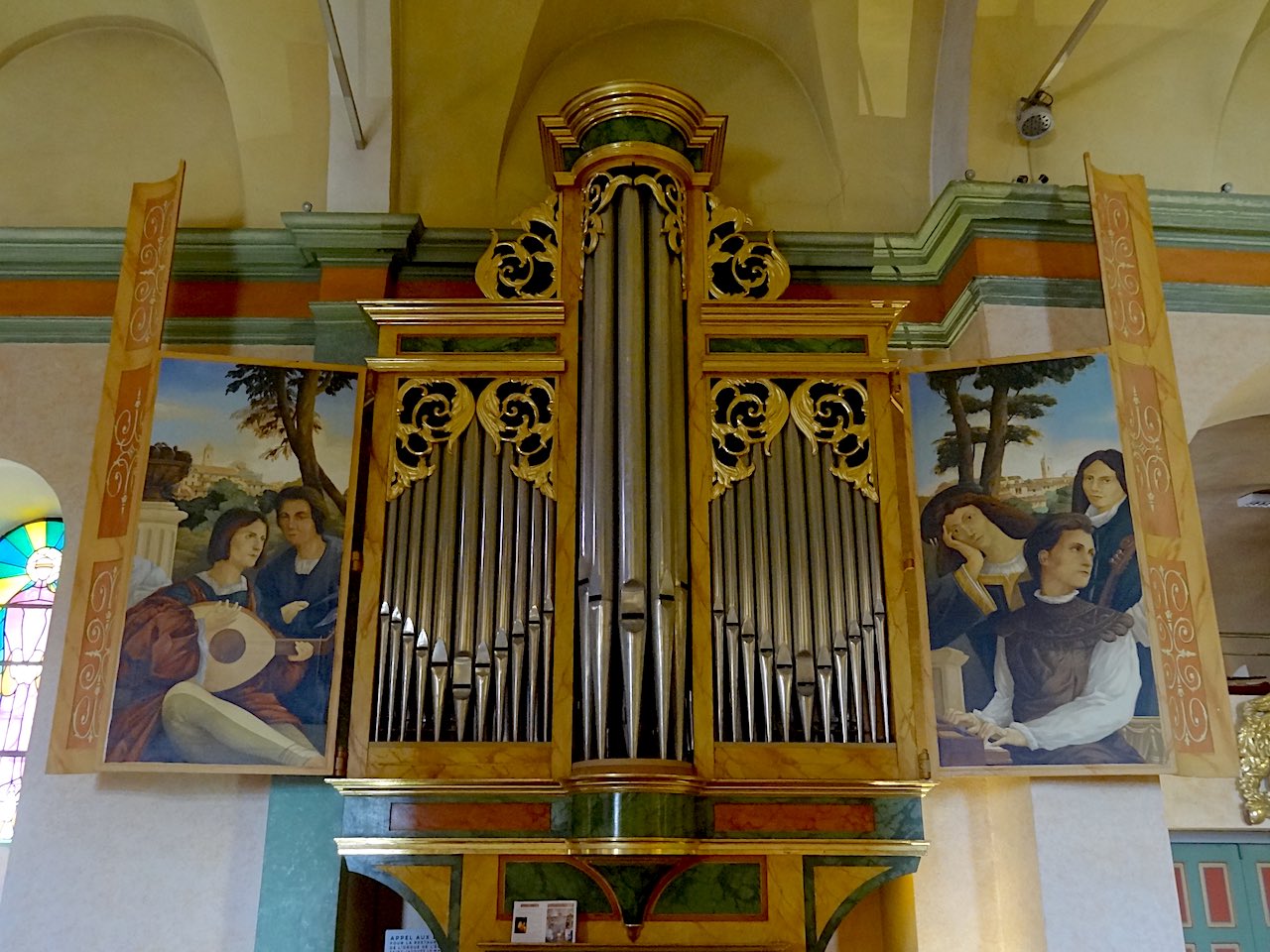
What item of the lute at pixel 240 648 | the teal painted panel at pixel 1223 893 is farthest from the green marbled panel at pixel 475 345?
the teal painted panel at pixel 1223 893

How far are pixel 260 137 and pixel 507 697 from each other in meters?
2.91

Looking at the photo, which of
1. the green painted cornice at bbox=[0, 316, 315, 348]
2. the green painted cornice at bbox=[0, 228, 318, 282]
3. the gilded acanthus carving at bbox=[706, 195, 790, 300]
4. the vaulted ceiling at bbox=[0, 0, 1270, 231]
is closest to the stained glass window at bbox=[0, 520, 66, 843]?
the green painted cornice at bbox=[0, 316, 315, 348]

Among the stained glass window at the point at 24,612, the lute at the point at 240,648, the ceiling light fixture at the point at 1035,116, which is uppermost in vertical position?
the ceiling light fixture at the point at 1035,116

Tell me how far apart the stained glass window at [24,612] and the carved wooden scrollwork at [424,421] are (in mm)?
2487

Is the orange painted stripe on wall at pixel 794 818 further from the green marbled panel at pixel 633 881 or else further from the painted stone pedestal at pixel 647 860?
the green marbled panel at pixel 633 881

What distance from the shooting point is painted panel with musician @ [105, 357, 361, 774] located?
4590 millimetres

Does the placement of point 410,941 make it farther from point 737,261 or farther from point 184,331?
point 737,261

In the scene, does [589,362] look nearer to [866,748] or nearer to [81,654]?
[866,748]

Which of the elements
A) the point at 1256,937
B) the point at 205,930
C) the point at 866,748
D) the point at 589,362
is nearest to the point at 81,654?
the point at 205,930

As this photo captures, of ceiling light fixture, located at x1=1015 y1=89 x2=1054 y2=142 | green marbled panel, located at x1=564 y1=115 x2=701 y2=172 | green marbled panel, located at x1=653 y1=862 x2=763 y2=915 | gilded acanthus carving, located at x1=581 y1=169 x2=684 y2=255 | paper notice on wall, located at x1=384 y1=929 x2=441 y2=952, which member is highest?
ceiling light fixture, located at x1=1015 y1=89 x2=1054 y2=142

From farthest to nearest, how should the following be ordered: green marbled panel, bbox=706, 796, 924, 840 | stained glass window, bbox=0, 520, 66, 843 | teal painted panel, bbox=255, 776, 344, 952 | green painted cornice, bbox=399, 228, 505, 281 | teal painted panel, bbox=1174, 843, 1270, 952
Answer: teal painted panel, bbox=1174, 843, 1270, 952, stained glass window, bbox=0, 520, 66, 843, green painted cornice, bbox=399, 228, 505, 281, teal painted panel, bbox=255, 776, 344, 952, green marbled panel, bbox=706, 796, 924, 840

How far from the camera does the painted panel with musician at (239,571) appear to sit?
4.59 metres

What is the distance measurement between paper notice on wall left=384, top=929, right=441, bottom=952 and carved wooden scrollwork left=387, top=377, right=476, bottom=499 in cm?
167

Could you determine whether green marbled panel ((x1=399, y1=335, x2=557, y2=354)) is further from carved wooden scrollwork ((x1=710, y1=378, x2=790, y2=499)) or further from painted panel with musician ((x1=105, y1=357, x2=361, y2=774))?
carved wooden scrollwork ((x1=710, y1=378, x2=790, y2=499))
